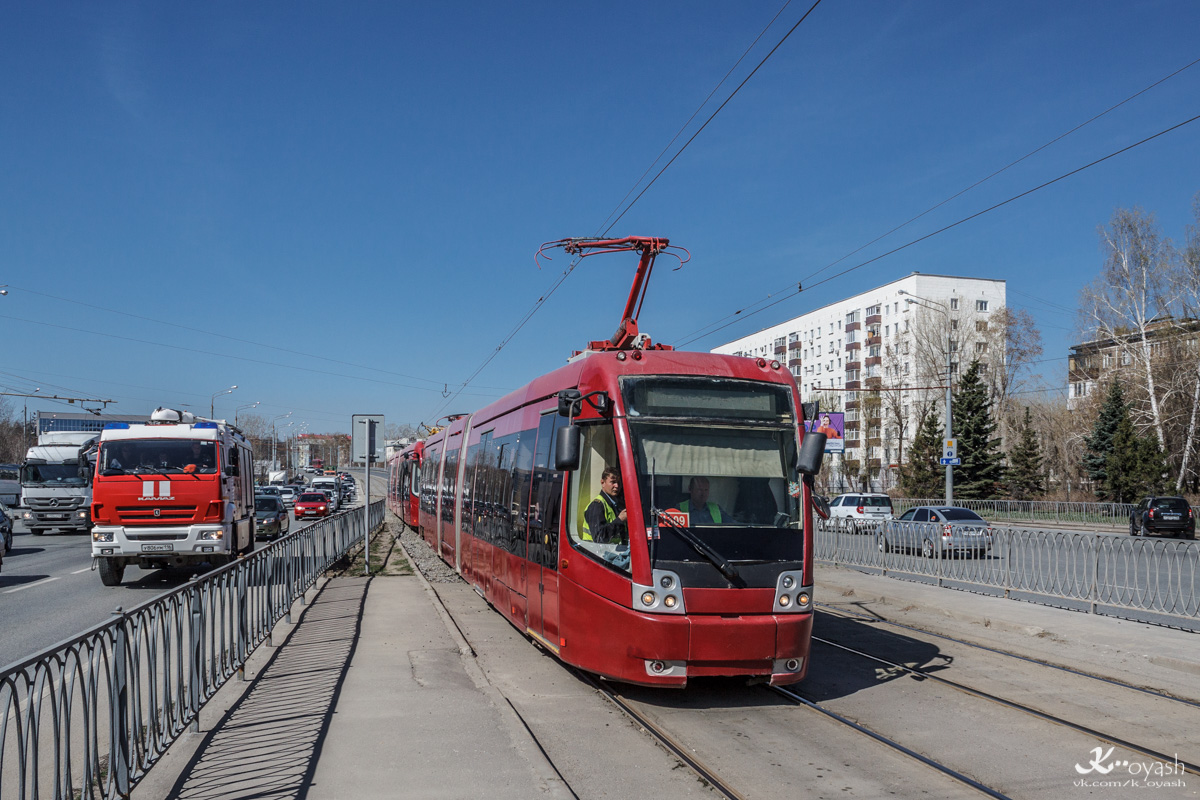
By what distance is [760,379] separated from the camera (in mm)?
8633

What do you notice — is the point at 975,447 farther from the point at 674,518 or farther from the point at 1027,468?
the point at 674,518

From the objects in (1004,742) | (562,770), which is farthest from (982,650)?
(562,770)

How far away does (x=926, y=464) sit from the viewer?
53.4 m

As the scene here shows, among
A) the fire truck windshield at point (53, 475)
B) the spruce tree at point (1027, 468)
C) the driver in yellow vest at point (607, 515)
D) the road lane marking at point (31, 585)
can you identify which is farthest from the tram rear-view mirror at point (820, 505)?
the spruce tree at point (1027, 468)

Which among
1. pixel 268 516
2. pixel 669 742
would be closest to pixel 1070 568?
pixel 669 742

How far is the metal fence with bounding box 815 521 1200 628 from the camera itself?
41.9 ft

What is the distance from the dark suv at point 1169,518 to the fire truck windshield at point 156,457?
30.8 meters

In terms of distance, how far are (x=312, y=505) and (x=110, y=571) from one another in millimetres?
26551

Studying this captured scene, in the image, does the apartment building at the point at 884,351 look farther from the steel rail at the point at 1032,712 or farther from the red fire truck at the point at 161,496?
the steel rail at the point at 1032,712

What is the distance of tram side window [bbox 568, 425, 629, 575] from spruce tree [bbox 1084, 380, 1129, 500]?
161ft

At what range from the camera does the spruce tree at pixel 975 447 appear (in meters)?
51.0

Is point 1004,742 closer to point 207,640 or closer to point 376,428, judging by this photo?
point 207,640

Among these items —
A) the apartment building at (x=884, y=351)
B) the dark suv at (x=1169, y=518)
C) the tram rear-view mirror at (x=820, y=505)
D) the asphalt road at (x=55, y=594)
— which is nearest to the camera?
the tram rear-view mirror at (x=820, y=505)

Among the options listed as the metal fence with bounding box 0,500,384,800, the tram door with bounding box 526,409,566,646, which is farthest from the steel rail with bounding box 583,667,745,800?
the metal fence with bounding box 0,500,384,800
